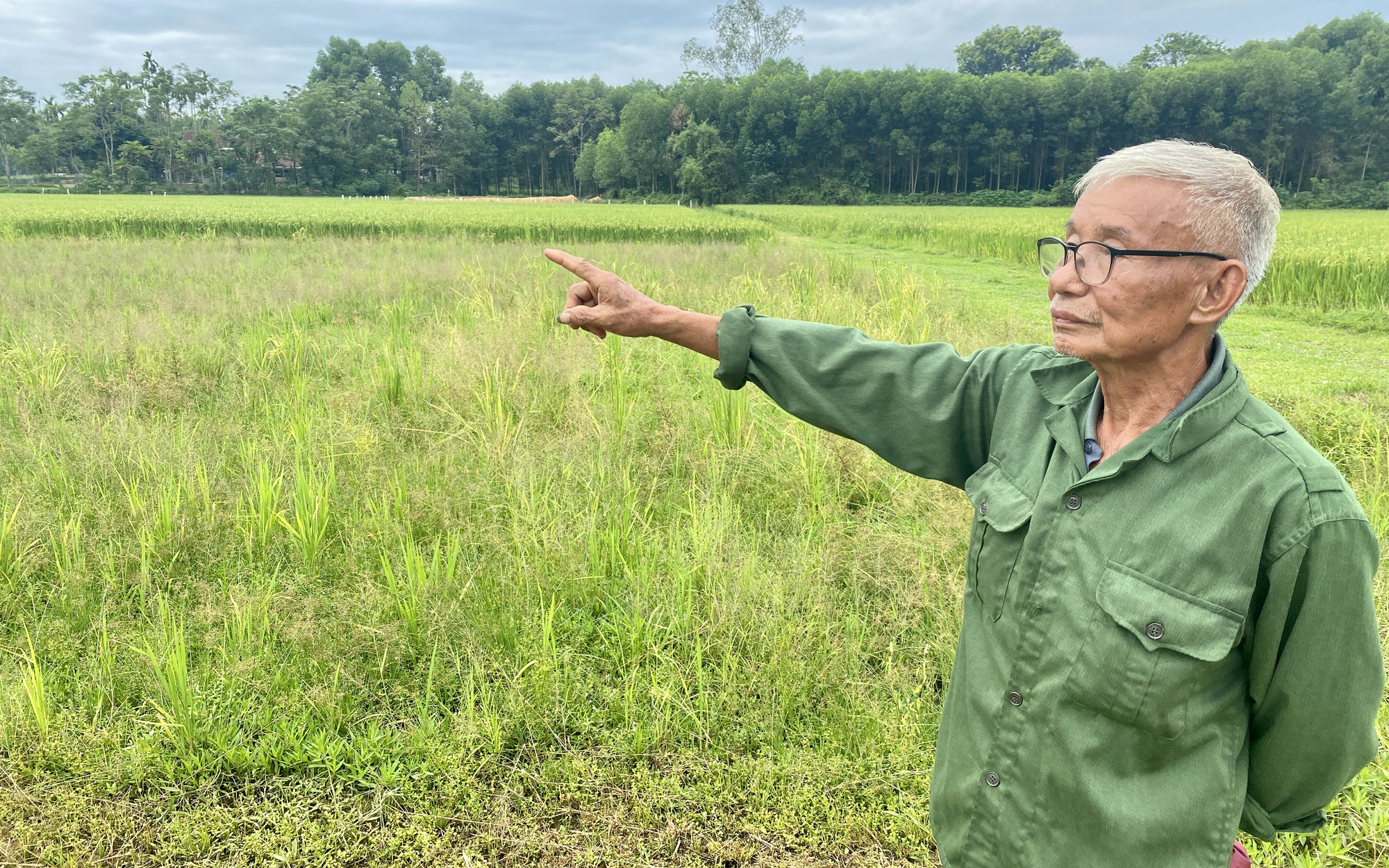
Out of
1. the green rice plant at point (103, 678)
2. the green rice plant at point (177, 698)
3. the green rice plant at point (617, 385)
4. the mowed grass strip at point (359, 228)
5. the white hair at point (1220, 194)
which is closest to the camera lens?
Answer: the white hair at point (1220, 194)

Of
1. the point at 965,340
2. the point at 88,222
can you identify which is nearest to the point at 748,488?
the point at 965,340

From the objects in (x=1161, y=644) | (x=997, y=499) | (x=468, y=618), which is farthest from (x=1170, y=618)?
(x=468, y=618)

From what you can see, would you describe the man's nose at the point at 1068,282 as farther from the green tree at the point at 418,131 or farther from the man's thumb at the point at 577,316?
the green tree at the point at 418,131

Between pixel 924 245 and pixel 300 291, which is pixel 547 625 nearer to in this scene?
pixel 300 291

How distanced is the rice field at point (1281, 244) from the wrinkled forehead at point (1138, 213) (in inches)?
273

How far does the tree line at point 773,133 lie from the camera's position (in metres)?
58.6

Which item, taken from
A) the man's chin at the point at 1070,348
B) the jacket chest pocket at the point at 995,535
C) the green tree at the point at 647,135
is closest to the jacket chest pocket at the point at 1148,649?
the jacket chest pocket at the point at 995,535

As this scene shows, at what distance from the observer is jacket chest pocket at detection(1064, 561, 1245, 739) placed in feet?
3.27

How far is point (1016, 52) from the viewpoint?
104 meters

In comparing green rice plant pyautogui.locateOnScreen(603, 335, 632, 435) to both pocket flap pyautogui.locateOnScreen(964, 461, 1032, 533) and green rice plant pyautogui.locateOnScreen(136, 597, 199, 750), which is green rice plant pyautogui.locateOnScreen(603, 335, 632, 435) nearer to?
green rice plant pyautogui.locateOnScreen(136, 597, 199, 750)

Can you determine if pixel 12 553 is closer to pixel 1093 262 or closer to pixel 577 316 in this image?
pixel 577 316

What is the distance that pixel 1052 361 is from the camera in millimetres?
1351

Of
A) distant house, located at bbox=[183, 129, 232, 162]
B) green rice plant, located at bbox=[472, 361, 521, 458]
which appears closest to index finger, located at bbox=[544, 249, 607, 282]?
green rice plant, located at bbox=[472, 361, 521, 458]

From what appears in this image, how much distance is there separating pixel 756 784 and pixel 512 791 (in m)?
0.70
